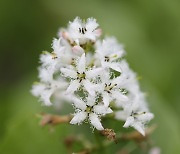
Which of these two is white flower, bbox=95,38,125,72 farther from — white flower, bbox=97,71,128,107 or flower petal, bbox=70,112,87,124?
flower petal, bbox=70,112,87,124

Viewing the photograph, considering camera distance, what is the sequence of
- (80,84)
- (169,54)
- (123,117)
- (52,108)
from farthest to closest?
(169,54) < (52,108) < (123,117) < (80,84)

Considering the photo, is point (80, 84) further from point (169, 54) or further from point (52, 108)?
point (169, 54)

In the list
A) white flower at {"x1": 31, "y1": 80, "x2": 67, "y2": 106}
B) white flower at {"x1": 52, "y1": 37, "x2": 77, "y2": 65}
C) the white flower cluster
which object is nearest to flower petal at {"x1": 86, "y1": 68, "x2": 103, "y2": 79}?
the white flower cluster

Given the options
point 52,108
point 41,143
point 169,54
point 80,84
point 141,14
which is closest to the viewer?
point 80,84

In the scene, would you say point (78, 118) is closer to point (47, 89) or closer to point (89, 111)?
point (89, 111)

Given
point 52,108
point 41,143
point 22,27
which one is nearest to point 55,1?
point 22,27

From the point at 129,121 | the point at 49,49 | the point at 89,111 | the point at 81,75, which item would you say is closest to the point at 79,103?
the point at 89,111

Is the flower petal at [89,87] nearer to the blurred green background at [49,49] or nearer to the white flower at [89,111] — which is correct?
the white flower at [89,111]
